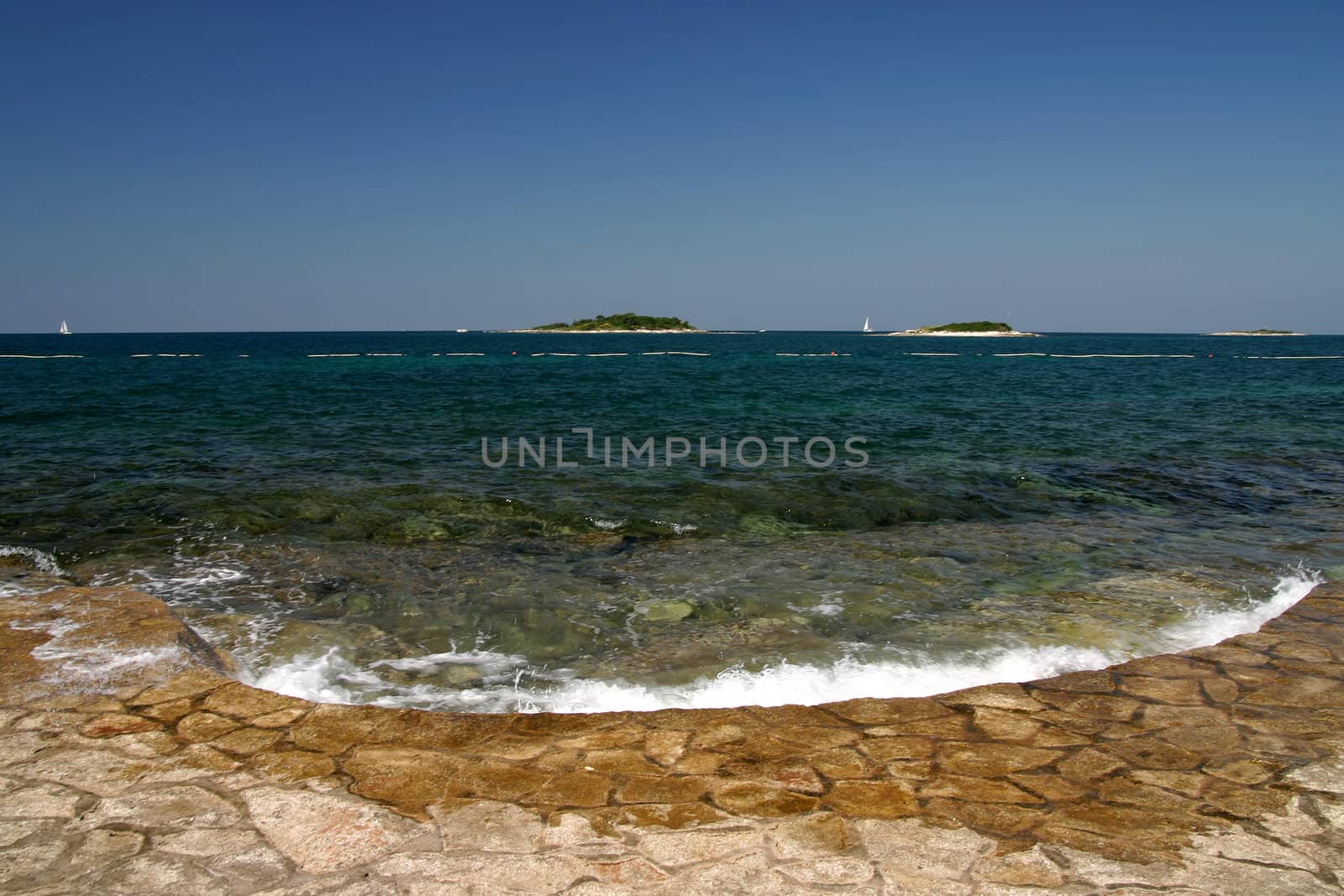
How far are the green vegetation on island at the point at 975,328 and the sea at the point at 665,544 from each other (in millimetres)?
153189

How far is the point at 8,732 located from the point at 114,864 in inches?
73.6

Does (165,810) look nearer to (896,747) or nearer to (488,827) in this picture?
(488,827)

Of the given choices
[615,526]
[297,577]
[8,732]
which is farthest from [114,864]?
[615,526]

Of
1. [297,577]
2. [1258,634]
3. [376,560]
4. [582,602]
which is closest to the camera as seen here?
[1258,634]

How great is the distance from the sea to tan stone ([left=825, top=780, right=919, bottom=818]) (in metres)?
1.39

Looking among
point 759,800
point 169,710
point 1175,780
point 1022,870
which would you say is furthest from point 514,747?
point 1175,780

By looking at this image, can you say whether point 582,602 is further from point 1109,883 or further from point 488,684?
point 1109,883

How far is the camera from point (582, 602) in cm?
802

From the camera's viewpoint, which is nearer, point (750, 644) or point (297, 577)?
point (750, 644)

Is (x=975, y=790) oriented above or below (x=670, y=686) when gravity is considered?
above

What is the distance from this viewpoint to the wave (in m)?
5.75

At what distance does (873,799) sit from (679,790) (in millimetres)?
1032

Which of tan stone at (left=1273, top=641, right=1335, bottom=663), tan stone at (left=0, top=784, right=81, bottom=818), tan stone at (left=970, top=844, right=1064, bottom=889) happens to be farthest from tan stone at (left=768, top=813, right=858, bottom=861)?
tan stone at (left=1273, top=641, right=1335, bottom=663)

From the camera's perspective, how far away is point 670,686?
5.99 meters
